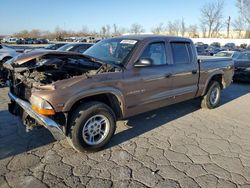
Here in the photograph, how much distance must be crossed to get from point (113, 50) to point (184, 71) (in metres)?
1.65

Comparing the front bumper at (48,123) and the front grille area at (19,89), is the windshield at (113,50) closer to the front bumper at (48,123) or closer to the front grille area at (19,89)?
the front grille area at (19,89)

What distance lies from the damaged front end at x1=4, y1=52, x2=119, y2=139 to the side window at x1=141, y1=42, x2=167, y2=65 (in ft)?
2.81

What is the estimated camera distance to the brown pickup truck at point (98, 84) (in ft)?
12.3

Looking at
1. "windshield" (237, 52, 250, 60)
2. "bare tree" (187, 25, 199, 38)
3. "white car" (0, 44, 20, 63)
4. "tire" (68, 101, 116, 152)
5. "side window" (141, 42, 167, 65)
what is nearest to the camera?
"tire" (68, 101, 116, 152)

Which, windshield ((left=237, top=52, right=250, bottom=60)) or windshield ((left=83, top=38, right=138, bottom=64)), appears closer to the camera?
windshield ((left=83, top=38, right=138, bottom=64))

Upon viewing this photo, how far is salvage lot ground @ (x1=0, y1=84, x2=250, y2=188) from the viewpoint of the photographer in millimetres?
3451

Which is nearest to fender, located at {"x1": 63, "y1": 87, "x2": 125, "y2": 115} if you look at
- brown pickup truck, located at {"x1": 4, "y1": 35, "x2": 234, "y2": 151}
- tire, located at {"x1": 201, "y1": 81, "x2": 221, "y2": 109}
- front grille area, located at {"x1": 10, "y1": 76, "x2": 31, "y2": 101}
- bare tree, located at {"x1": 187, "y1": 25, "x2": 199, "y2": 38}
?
brown pickup truck, located at {"x1": 4, "y1": 35, "x2": 234, "y2": 151}

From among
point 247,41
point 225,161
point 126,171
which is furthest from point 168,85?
point 247,41

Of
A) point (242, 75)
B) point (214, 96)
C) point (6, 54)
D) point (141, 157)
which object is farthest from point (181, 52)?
point (6, 54)

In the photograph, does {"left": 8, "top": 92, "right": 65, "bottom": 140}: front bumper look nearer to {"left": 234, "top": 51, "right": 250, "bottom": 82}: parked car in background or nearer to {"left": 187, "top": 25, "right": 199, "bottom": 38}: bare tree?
{"left": 234, "top": 51, "right": 250, "bottom": 82}: parked car in background

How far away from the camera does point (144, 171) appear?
145 inches

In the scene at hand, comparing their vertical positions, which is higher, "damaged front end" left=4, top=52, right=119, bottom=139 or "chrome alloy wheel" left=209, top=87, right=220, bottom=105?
"damaged front end" left=4, top=52, right=119, bottom=139

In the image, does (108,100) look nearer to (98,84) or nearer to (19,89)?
(98,84)

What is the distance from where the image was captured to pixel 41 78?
13.9ft
